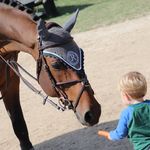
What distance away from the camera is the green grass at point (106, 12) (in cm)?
1210

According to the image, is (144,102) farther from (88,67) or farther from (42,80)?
(88,67)

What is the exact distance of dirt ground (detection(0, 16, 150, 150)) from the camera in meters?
6.21

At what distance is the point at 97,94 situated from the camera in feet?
24.7

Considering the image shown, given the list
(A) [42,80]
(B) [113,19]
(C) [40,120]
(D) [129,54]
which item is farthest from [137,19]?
(A) [42,80]

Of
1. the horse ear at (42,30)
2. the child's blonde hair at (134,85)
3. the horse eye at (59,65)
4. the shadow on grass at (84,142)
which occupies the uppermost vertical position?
the horse ear at (42,30)

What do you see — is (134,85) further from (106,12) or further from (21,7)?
(106,12)

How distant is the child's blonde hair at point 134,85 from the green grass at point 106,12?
8.39 m

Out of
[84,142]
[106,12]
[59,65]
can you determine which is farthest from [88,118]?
[106,12]

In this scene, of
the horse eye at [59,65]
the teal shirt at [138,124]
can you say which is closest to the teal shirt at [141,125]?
the teal shirt at [138,124]

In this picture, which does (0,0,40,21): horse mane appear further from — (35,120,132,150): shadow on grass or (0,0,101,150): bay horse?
(35,120,132,150): shadow on grass

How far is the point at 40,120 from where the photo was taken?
23.1 feet

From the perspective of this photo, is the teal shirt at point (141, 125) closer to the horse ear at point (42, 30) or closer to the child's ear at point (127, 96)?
the child's ear at point (127, 96)

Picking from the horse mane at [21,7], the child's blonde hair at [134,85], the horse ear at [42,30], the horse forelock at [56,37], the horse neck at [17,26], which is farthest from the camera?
the horse mane at [21,7]

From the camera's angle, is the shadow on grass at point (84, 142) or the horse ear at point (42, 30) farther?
the shadow on grass at point (84, 142)
